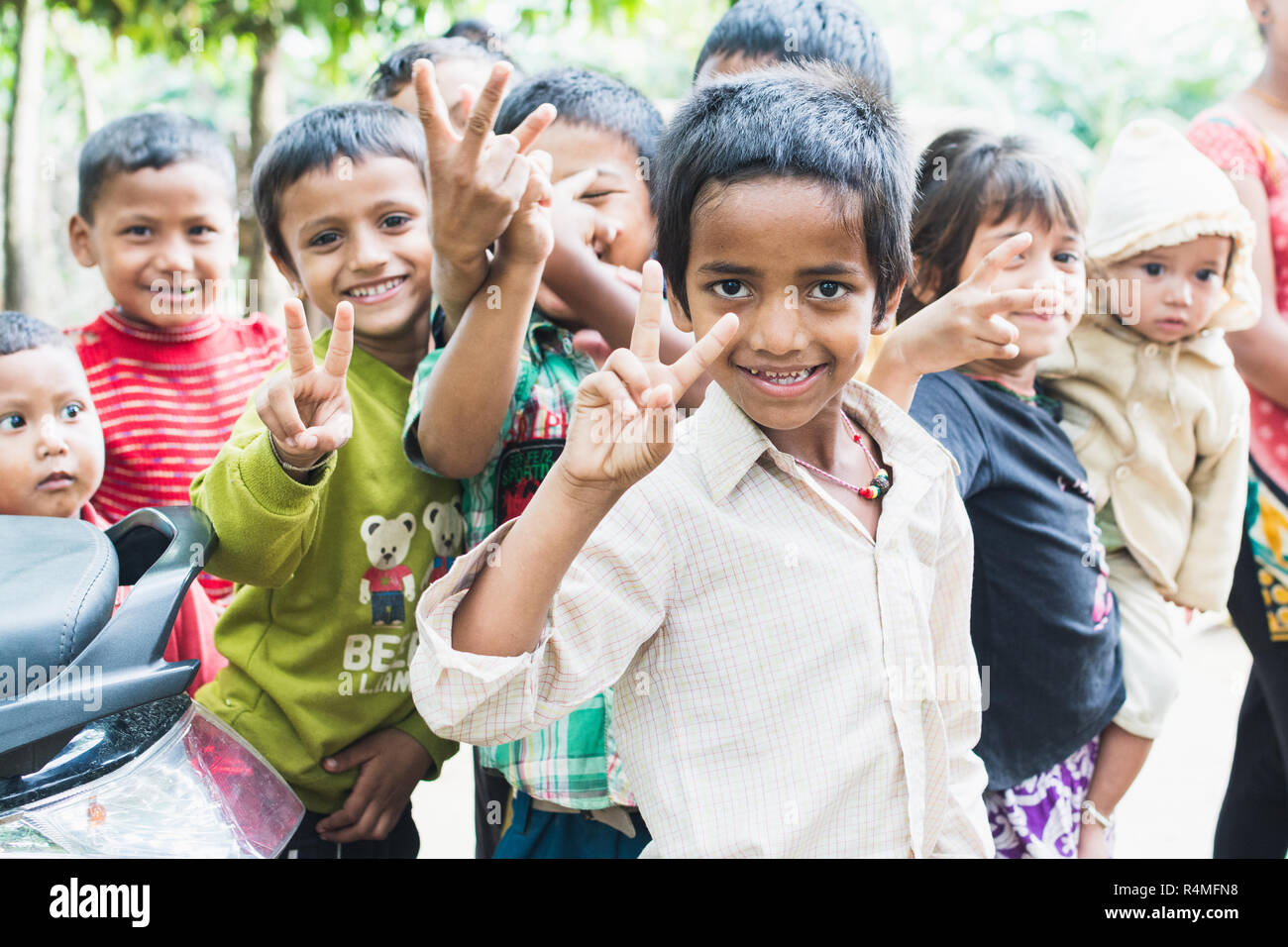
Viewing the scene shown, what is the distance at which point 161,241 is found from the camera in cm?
208

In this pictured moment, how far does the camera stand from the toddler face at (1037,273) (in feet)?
6.10

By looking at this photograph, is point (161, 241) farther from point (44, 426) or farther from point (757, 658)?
point (757, 658)

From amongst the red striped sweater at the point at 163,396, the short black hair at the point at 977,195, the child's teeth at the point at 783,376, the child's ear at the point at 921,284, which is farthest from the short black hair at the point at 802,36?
the red striped sweater at the point at 163,396

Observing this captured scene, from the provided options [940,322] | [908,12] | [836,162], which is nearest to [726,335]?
[836,162]

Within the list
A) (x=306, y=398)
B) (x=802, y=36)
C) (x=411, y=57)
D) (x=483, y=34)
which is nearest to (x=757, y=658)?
(x=306, y=398)

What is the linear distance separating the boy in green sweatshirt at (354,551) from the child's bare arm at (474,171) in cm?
36

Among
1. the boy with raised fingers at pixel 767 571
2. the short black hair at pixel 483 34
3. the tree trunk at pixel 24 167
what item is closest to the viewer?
the boy with raised fingers at pixel 767 571

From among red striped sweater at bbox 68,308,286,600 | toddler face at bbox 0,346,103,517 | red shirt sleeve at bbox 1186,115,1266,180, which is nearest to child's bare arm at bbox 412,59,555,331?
toddler face at bbox 0,346,103,517

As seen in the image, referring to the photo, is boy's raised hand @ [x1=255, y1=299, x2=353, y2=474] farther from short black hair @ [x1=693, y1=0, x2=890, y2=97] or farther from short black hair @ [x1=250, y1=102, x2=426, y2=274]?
short black hair @ [x1=693, y1=0, x2=890, y2=97]

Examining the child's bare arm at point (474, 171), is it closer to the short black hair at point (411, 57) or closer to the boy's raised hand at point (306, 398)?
the boy's raised hand at point (306, 398)

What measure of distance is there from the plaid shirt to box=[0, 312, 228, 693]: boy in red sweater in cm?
78

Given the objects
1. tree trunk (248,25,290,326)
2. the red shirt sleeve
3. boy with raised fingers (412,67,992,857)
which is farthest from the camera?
tree trunk (248,25,290,326)

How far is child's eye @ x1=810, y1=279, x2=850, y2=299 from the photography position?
1.33 m

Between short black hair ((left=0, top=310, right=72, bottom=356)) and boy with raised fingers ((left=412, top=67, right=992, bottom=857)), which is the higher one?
short black hair ((left=0, top=310, right=72, bottom=356))
